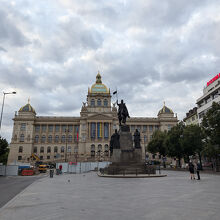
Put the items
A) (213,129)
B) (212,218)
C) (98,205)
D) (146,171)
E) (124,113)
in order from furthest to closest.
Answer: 1. (213,129)
2. (124,113)
3. (146,171)
4. (98,205)
5. (212,218)

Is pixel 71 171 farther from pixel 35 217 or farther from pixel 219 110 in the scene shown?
pixel 35 217

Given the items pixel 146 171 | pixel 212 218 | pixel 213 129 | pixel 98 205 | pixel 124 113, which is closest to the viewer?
pixel 212 218

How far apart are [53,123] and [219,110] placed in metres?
79.9

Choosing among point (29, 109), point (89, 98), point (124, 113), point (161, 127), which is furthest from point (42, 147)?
point (124, 113)

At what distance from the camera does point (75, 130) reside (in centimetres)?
9919

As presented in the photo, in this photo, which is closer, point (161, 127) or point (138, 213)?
point (138, 213)

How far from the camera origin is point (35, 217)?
7012mm

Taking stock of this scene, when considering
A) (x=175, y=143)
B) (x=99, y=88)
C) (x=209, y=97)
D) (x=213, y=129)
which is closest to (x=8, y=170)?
(x=175, y=143)

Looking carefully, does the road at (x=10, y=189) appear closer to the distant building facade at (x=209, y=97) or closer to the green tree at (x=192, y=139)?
the green tree at (x=192, y=139)

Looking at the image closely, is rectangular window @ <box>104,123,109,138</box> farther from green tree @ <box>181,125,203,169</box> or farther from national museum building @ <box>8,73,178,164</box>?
green tree @ <box>181,125,203,169</box>

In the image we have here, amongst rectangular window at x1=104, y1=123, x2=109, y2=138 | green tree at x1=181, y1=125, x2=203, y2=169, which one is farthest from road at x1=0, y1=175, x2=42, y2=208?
rectangular window at x1=104, y1=123, x2=109, y2=138

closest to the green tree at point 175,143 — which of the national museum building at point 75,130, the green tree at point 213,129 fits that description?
the green tree at point 213,129

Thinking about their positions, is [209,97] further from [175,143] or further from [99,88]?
[99,88]

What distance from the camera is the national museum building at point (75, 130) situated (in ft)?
300
